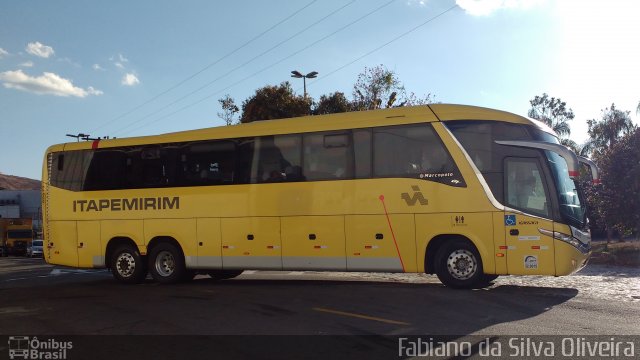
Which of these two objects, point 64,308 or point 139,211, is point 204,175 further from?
point 64,308

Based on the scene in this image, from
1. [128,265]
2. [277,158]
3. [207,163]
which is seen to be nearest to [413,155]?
[277,158]

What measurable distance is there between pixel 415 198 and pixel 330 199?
6.26 ft

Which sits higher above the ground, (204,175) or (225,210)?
(204,175)

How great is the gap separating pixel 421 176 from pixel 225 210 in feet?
15.8

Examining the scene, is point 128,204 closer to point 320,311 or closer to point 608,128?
point 320,311

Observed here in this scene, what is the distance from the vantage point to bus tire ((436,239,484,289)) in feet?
35.3

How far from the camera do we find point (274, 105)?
29625 millimetres

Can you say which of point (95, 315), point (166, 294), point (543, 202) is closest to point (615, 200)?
point (543, 202)

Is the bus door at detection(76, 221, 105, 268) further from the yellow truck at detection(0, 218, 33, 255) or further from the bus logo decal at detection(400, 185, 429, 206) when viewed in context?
the yellow truck at detection(0, 218, 33, 255)

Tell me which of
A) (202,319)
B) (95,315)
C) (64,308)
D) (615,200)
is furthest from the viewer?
(615,200)

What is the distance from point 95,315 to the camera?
902 centimetres

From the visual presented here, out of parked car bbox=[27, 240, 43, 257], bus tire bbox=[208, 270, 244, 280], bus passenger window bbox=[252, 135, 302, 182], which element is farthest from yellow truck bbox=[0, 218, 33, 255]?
bus passenger window bbox=[252, 135, 302, 182]

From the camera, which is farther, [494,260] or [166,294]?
[166,294]

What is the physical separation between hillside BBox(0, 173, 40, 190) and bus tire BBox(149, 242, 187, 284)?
384 ft
